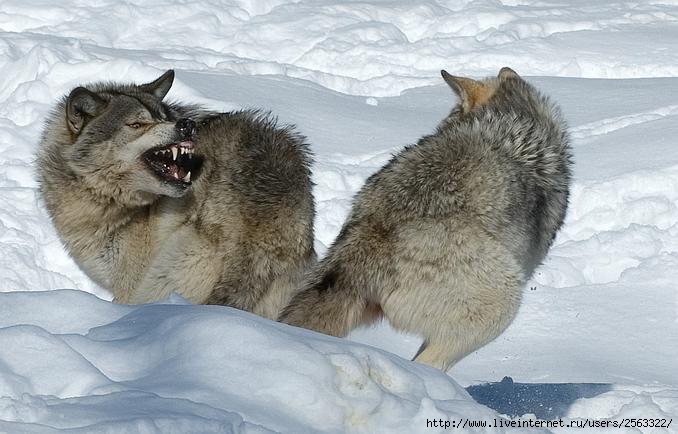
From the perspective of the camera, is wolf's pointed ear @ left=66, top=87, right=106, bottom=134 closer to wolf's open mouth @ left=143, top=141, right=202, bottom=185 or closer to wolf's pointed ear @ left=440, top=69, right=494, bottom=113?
wolf's open mouth @ left=143, top=141, right=202, bottom=185

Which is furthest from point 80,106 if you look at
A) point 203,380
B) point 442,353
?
point 203,380

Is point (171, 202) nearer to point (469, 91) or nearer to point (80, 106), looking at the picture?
point (80, 106)

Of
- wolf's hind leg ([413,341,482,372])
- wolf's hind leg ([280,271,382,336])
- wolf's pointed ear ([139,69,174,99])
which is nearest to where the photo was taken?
wolf's hind leg ([280,271,382,336])

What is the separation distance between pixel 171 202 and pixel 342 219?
11.1ft

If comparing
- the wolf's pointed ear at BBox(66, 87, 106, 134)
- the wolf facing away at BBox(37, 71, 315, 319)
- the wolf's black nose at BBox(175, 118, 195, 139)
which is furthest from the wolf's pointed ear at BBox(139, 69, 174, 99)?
the wolf's black nose at BBox(175, 118, 195, 139)

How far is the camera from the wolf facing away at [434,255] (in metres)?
5.38

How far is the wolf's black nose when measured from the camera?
539 cm

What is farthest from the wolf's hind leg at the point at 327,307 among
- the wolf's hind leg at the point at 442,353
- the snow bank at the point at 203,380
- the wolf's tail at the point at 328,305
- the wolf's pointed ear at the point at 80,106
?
the wolf's pointed ear at the point at 80,106

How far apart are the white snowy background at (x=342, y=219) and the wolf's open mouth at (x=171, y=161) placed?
751mm

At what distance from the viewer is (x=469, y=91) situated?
6609mm

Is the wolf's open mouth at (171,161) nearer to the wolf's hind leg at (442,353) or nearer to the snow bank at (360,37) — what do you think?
the wolf's hind leg at (442,353)

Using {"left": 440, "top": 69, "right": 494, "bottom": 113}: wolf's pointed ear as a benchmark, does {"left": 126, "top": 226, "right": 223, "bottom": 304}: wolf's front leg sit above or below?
below

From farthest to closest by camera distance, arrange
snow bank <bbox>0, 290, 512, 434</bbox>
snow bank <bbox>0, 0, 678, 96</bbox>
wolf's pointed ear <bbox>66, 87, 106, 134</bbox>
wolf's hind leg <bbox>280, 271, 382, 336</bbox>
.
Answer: snow bank <bbox>0, 0, 678, 96</bbox>, wolf's pointed ear <bbox>66, 87, 106, 134</bbox>, wolf's hind leg <bbox>280, 271, 382, 336</bbox>, snow bank <bbox>0, 290, 512, 434</bbox>

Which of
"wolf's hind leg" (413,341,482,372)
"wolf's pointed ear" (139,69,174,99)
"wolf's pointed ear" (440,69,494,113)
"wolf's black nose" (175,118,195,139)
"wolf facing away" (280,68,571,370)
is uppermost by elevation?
"wolf's pointed ear" (440,69,494,113)
